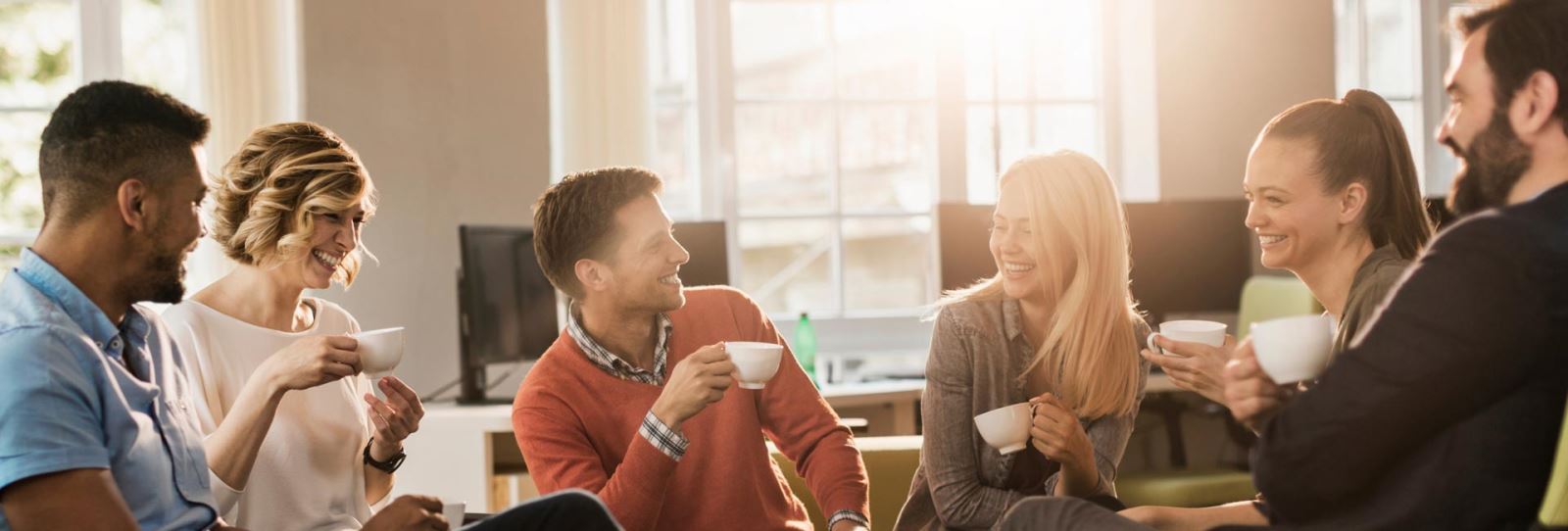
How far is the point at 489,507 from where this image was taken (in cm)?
363

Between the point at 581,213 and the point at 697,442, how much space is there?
0.44 meters

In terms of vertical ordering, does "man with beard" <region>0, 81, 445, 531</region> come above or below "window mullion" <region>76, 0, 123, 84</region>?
below

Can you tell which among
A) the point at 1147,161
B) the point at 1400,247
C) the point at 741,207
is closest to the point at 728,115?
the point at 741,207

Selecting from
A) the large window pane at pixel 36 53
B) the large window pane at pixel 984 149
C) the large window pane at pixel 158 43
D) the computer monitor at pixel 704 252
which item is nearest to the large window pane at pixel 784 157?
the large window pane at pixel 984 149

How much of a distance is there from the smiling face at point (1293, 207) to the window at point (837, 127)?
9.93 feet

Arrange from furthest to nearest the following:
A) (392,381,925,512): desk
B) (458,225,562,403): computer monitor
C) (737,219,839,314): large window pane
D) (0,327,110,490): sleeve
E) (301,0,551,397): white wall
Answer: (737,219,839,314): large window pane
(301,0,551,397): white wall
(458,225,562,403): computer monitor
(392,381,925,512): desk
(0,327,110,490): sleeve

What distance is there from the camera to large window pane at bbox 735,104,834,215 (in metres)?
5.25

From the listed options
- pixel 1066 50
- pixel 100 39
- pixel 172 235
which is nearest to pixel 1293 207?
pixel 172 235

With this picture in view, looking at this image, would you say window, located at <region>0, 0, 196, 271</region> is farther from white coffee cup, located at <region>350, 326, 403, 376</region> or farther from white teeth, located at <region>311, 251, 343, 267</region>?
white coffee cup, located at <region>350, 326, 403, 376</region>

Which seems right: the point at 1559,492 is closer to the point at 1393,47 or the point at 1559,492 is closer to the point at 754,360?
the point at 754,360

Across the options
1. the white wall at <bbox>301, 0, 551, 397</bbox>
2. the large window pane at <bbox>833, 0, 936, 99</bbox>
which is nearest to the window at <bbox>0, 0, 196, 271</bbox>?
the white wall at <bbox>301, 0, 551, 397</bbox>

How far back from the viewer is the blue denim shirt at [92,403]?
4.69 feet

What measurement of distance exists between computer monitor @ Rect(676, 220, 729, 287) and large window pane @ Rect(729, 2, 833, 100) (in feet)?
3.66

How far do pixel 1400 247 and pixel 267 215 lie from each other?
71.9 inches
